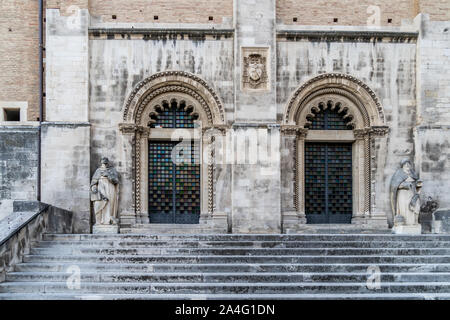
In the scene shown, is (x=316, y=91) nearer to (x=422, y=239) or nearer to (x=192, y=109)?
(x=192, y=109)

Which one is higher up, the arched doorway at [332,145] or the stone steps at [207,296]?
the arched doorway at [332,145]

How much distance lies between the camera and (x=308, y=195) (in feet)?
57.3

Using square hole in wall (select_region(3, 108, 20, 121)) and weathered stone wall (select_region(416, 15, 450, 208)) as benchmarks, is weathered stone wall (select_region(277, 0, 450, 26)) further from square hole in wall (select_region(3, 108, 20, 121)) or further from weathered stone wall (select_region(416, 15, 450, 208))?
square hole in wall (select_region(3, 108, 20, 121))

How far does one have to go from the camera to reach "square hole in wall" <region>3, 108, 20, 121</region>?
56.7 feet

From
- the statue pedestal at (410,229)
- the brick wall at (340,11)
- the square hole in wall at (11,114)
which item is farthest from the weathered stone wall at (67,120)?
the statue pedestal at (410,229)

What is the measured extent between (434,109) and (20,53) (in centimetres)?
1239

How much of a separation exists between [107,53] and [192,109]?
9.73 feet

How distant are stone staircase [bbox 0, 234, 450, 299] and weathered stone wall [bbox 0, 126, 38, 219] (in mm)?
2918

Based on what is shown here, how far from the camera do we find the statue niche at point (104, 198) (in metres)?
15.7

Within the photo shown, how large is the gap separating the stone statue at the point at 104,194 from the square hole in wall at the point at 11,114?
3.55 m

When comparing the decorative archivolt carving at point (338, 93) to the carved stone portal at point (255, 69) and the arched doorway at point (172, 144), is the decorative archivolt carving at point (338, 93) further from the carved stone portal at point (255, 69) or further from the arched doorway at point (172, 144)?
the arched doorway at point (172, 144)

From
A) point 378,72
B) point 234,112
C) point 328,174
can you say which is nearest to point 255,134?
point 234,112

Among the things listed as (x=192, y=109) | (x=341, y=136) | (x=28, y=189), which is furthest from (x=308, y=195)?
(x=28, y=189)

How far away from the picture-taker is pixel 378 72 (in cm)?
1727
